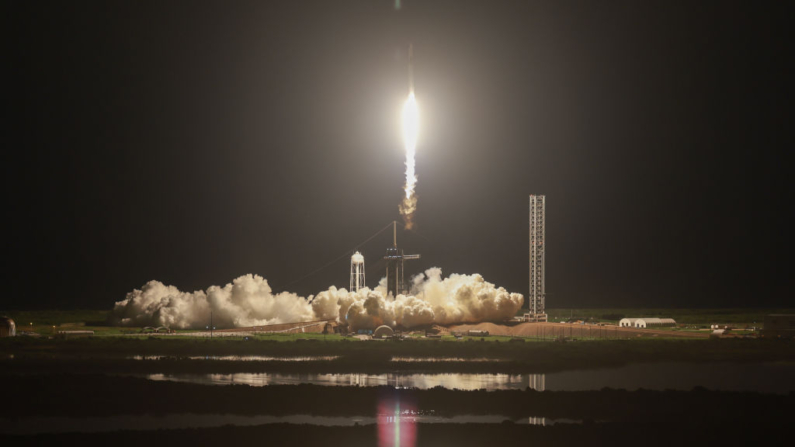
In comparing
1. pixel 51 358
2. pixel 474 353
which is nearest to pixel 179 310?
pixel 51 358

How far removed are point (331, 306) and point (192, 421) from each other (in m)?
59.9

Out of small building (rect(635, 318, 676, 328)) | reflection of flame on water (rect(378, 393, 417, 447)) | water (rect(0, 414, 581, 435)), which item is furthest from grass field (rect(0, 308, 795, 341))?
water (rect(0, 414, 581, 435))

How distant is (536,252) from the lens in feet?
336

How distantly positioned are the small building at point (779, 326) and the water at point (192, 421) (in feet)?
171

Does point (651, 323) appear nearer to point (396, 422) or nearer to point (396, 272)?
point (396, 272)

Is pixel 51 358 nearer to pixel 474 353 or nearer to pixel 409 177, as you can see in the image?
pixel 474 353

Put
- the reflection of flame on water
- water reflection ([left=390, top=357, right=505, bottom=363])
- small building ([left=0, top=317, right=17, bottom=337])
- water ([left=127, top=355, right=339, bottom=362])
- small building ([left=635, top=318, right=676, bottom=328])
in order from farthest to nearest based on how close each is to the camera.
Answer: small building ([left=635, top=318, right=676, bottom=328]) < small building ([left=0, top=317, right=17, bottom=337]) < water ([left=127, top=355, right=339, bottom=362]) < water reflection ([left=390, top=357, right=505, bottom=363]) < the reflection of flame on water

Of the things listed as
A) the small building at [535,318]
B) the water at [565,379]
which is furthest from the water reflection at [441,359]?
the small building at [535,318]

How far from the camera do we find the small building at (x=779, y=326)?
8931 centimetres

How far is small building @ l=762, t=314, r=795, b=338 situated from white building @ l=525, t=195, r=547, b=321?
24.1 metres

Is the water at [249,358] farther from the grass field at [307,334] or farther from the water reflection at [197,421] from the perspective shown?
the water reflection at [197,421]

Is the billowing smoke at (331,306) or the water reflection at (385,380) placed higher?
the billowing smoke at (331,306)

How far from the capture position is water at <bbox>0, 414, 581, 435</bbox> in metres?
44.9

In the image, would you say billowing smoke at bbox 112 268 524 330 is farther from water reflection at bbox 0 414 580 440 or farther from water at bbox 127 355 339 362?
water reflection at bbox 0 414 580 440
